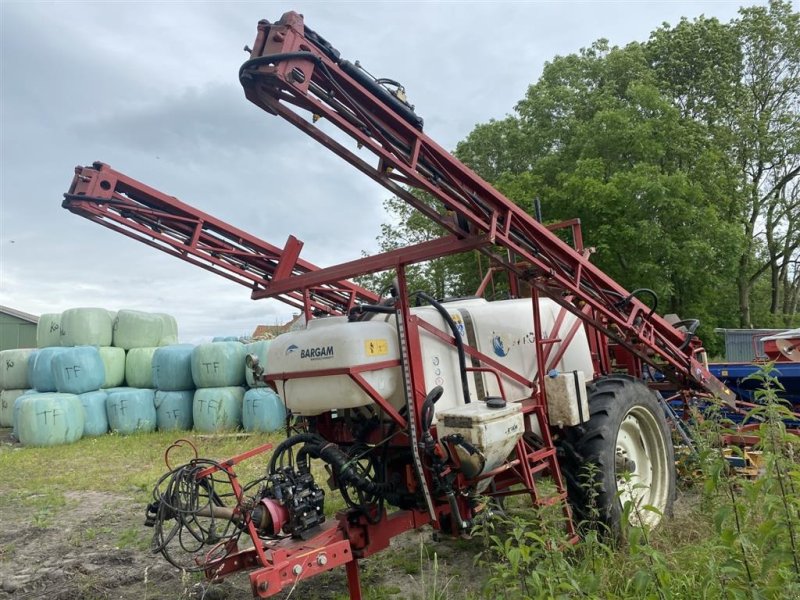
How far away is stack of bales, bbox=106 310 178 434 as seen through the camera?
12.8 metres

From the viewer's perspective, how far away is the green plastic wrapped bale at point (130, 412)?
12727 mm

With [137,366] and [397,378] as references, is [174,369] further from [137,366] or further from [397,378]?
[397,378]

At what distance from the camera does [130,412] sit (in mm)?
12781

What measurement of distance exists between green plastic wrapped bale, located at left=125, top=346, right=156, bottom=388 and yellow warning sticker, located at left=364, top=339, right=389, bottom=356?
1115 cm

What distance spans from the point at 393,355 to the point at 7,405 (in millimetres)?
14115

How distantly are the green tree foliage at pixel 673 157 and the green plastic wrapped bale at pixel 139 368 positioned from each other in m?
8.93

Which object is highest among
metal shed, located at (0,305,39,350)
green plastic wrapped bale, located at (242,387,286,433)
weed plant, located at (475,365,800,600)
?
metal shed, located at (0,305,39,350)

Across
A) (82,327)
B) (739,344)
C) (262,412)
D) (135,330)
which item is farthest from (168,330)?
(739,344)

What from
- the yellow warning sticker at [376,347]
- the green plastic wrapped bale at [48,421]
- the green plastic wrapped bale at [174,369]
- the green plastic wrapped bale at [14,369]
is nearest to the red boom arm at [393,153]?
the yellow warning sticker at [376,347]

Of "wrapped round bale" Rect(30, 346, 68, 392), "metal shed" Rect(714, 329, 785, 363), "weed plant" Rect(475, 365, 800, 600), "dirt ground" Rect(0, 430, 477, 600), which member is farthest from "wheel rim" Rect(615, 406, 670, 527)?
"metal shed" Rect(714, 329, 785, 363)

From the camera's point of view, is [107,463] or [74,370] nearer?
[107,463]

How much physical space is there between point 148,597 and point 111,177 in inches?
124

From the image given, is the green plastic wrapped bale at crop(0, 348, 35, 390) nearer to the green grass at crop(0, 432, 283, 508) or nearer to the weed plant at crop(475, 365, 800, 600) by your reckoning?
the green grass at crop(0, 432, 283, 508)

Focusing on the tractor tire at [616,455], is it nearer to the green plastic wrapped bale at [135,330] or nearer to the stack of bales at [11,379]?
the green plastic wrapped bale at [135,330]
